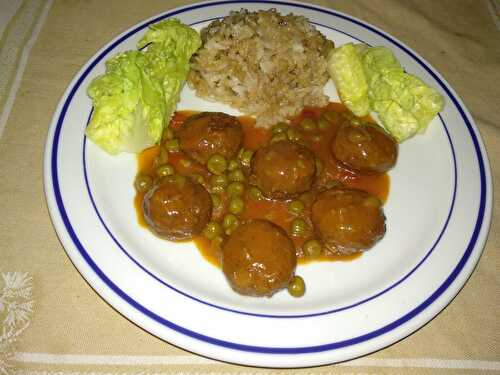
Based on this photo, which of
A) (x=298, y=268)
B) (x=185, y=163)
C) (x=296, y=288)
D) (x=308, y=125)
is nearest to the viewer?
(x=296, y=288)

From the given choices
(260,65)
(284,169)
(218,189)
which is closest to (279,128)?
(260,65)

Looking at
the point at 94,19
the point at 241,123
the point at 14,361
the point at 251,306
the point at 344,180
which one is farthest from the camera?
the point at 94,19

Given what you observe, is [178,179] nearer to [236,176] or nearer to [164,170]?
[164,170]

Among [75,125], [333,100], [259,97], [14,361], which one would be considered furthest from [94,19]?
[14,361]

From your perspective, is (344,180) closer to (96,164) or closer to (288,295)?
(288,295)

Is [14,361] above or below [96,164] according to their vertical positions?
below

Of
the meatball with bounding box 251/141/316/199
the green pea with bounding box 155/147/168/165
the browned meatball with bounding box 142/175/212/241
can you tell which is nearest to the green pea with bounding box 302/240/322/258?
the meatball with bounding box 251/141/316/199

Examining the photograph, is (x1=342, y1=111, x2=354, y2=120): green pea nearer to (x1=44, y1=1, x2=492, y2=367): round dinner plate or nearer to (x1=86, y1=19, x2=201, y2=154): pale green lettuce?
(x1=44, y1=1, x2=492, y2=367): round dinner plate
